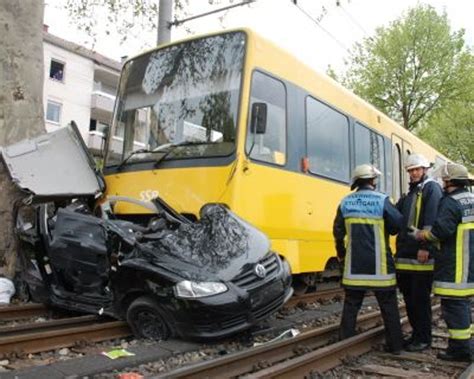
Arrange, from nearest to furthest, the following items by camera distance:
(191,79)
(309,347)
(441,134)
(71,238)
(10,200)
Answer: (309,347) → (71,238) → (191,79) → (10,200) → (441,134)

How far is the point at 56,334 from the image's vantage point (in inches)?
203

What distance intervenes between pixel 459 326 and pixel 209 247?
244 centimetres

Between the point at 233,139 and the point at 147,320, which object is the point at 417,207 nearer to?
the point at 233,139

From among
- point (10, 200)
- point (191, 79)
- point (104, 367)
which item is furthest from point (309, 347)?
point (10, 200)

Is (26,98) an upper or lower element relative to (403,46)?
lower

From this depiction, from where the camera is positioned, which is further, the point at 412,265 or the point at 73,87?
the point at 73,87

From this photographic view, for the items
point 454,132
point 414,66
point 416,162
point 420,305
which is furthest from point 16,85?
point 454,132

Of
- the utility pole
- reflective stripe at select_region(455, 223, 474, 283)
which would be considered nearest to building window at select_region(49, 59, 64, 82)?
the utility pole

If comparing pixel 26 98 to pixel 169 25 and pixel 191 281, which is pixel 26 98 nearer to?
pixel 169 25

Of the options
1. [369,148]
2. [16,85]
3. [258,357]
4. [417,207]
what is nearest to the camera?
[258,357]

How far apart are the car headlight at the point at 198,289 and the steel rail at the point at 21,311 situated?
2.21 m

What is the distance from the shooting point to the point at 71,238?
20.1 ft

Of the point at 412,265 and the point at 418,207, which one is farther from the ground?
the point at 418,207

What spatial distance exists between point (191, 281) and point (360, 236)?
176cm
